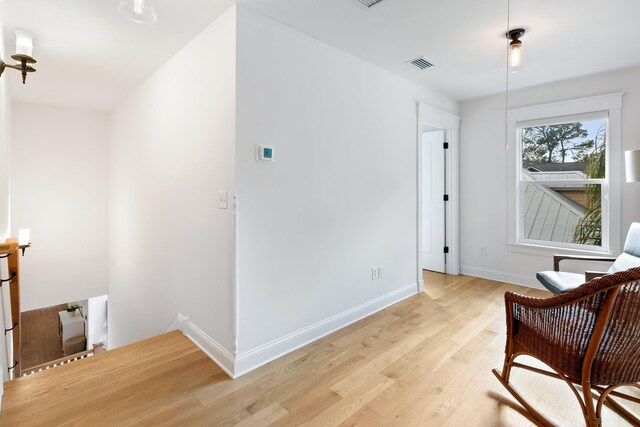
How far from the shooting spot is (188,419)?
1749 millimetres

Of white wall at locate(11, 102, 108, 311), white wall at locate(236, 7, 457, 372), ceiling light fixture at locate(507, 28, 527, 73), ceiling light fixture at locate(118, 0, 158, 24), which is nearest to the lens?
ceiling light fixture at locate(118, 0, 158, 24)

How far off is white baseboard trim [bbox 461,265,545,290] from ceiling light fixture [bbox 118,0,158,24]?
183 inches

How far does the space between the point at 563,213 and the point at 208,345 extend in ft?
13.9

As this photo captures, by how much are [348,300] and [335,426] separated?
135 centimetres

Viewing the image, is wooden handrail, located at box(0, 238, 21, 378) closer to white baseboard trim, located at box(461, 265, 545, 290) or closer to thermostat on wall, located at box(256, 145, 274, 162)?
thermostat on wall, located at box(256, 145, 274, 162)

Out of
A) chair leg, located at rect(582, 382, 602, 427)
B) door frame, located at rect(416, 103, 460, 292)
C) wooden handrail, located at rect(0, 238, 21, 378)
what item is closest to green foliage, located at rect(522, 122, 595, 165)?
door frame, located at rect(416, 103, 460, 292)

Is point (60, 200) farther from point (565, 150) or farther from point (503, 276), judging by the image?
point (565, 150)

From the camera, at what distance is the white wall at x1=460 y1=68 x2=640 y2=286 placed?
382 cm

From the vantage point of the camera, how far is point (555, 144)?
12.9 ft

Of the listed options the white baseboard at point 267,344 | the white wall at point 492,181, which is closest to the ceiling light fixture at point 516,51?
the white wall at point 492,181

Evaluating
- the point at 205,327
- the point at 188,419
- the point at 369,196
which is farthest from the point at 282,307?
the point at 369,196

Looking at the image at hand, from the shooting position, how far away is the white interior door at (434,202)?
15.5 feet

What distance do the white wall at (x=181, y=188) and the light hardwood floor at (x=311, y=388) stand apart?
0.37 meters

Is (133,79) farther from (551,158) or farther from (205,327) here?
(551,158)
